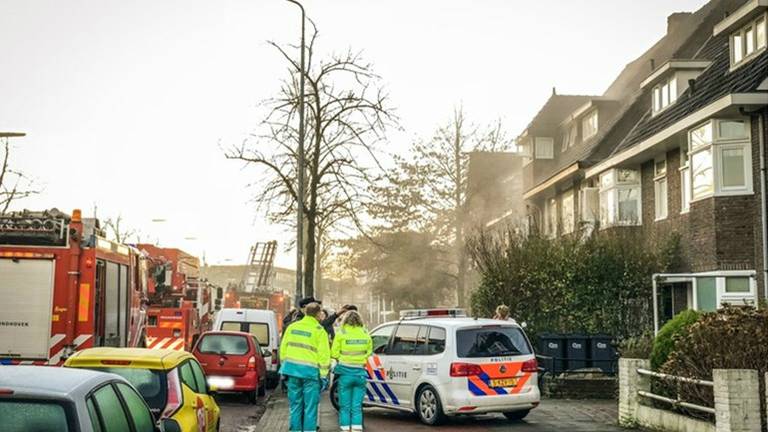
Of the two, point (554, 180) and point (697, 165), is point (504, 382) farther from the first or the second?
point (554, 180)

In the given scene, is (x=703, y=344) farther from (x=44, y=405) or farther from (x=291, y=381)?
(x=44, y=405)

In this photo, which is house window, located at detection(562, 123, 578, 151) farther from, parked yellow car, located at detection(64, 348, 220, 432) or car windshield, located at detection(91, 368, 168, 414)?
car windshield, located at detection(91, 368, 168, 414)

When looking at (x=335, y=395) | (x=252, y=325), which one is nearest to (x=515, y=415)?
(x=335, y=395)

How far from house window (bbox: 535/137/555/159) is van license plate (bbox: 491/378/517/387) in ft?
86.7

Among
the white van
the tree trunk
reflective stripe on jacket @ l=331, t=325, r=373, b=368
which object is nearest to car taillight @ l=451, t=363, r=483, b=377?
reflective stripe on jacket @ l=331, t=325, r=373, b=368

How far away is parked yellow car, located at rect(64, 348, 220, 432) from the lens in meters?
9.16

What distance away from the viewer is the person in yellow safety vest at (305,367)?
487 inches

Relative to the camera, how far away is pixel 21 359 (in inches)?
600

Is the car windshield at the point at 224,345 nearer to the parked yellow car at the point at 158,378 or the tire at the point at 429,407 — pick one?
the tire at the point at 429,407

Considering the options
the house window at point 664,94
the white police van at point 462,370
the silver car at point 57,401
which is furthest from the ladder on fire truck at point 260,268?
the silver car at point 57,401

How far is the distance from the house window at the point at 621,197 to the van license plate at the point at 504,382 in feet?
43.8

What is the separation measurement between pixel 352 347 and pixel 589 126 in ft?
82.9

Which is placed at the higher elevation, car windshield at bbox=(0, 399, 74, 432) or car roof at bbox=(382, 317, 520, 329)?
car roof at bbox=(382, 317, 520, 329)

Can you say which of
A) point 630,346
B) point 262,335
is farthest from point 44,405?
point 262,335
